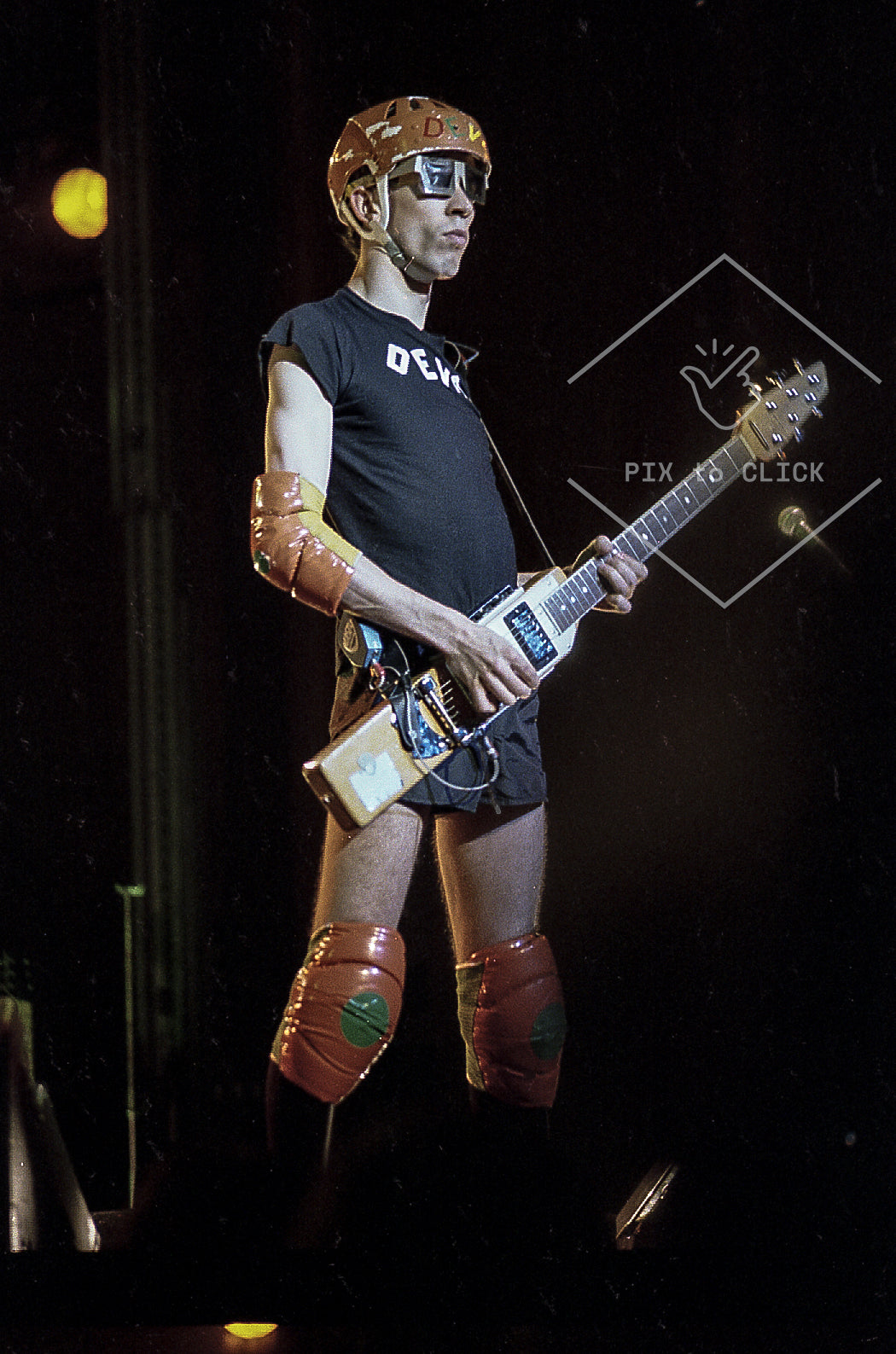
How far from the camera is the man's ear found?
183 cm

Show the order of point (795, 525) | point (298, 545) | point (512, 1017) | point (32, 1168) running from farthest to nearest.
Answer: point (795, 525) → point (32, 1168) → point (512, 1017) → point (298, 545)

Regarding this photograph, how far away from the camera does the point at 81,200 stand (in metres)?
2.05

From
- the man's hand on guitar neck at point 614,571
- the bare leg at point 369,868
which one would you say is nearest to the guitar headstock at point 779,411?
the man's hand on guitar neck at point 614,571

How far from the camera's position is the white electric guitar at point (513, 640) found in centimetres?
167

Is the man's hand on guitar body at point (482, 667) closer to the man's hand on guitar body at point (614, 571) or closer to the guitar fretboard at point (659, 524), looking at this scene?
the guitar fretboard at point (659, 524)

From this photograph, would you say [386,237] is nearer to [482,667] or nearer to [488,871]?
[482,667]

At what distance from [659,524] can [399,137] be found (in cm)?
75

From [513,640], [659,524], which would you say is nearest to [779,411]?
[659,524]

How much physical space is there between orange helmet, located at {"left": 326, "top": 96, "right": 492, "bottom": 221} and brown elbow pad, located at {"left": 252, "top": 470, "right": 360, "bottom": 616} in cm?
53

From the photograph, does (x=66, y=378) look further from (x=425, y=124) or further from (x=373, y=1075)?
(x=373, y=1075)

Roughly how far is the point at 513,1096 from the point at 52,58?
2007 millimetres

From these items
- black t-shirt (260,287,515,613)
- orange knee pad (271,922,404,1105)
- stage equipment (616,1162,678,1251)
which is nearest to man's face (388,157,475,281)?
black t-shirt (260,287,515,613)

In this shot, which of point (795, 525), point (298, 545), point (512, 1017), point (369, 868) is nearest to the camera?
point (298, 545)

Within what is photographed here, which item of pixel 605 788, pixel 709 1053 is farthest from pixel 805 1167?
pixel 605 788
